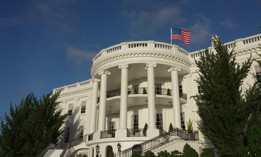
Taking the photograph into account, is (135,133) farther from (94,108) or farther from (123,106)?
(94,108)

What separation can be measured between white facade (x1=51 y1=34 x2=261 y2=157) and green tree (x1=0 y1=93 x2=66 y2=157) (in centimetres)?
402

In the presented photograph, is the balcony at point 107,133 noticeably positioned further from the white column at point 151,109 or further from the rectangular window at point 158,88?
the rectangular window at point 158,88

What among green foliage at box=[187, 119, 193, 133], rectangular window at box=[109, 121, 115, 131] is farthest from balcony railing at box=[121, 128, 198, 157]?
rectangular window at box=[109, 121, 115, 131]

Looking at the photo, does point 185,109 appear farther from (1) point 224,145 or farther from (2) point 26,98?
(2) point 26,98

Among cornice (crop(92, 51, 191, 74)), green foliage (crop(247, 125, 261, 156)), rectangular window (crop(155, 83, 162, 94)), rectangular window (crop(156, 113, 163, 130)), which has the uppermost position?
cornice (crop(92, 51, 191, 74))

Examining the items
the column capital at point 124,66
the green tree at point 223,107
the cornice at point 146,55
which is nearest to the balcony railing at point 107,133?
the column capital at point 124,66

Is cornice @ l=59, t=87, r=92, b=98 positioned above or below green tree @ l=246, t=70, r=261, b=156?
above

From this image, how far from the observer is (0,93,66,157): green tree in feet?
70.3

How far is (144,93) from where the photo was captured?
83.6 ft

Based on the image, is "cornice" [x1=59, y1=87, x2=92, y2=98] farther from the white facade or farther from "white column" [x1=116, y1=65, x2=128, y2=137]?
"white column" [x1=116, y1=65, x2=128, y2=137]

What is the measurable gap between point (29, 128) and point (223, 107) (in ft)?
54.1

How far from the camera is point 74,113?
112 ft

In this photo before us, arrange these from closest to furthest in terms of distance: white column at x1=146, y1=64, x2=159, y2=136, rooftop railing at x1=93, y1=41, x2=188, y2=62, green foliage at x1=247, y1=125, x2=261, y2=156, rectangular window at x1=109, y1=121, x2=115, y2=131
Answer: green foliage at x1=247, y1=125, x2=261, y2=156 < white column at x1=146, y1=64, x2=159, y2=136 < rooftop railing at x1=93, y1=41, x2=188, y2=62 < rectangular window at x1=109, y1=121, x2=115, y2=131

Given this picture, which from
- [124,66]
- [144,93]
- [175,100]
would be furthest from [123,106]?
[175,100]
